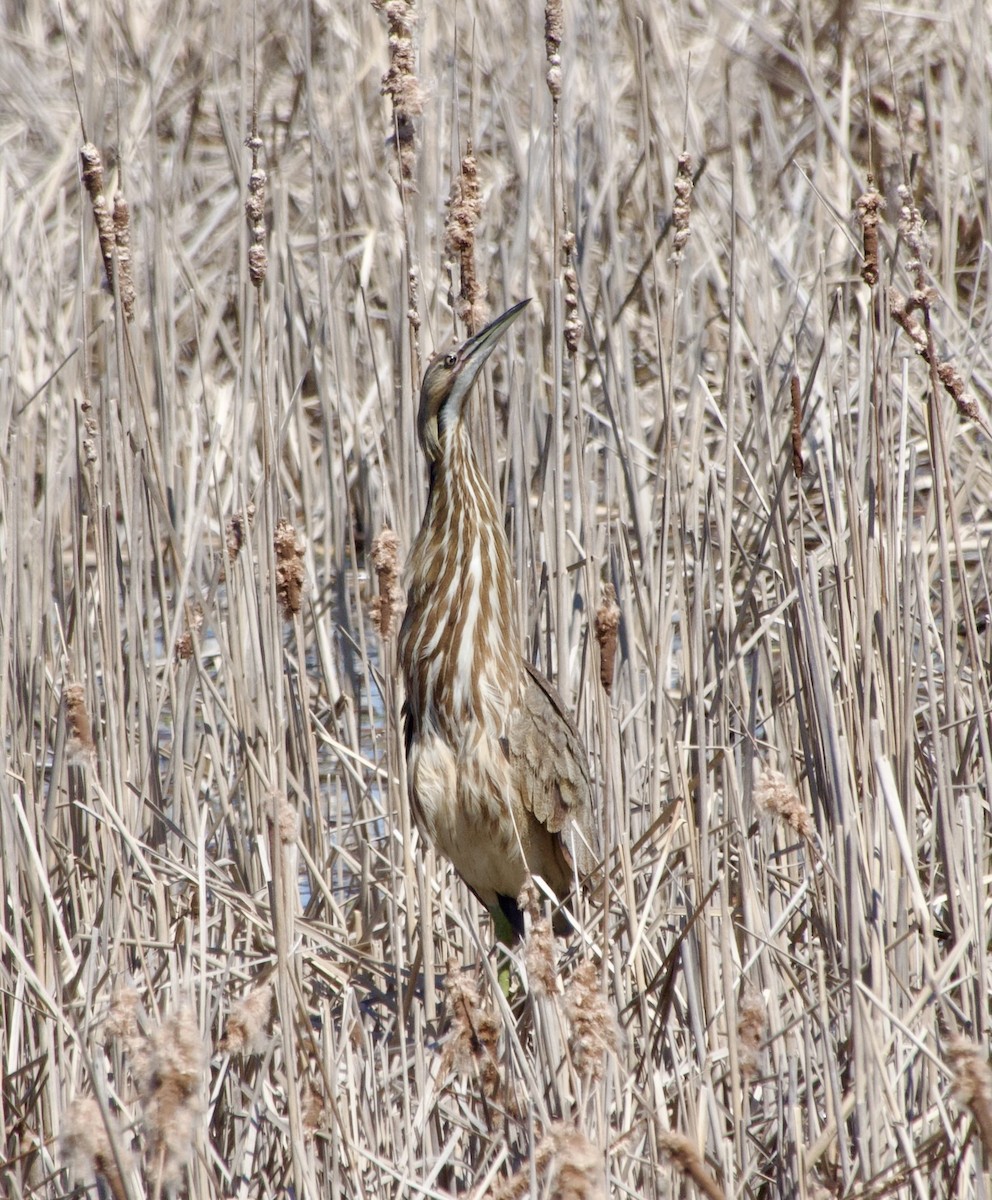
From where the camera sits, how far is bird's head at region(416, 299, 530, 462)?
2826 mm

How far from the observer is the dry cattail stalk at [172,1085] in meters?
1.52

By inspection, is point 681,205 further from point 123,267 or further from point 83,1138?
point 83,1138

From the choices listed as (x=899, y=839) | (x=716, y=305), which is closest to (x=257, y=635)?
(x=899, y=839)

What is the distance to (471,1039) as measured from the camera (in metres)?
2.23

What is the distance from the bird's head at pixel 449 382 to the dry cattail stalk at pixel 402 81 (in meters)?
0.50

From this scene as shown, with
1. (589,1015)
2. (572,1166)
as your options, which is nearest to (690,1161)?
(572,1166)

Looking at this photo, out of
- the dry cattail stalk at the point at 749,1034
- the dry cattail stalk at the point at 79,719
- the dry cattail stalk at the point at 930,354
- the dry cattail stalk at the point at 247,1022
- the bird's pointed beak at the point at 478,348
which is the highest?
the bird's pointed beak at the point at 478,348

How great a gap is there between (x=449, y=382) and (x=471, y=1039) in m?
1.18

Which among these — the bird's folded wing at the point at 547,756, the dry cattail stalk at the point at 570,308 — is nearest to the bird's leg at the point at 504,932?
the bird's folded wing at the point at 547,756

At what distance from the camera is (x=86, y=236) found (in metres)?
2.76

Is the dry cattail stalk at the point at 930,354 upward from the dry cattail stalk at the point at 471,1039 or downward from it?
upward

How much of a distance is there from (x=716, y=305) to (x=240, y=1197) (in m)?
3.26

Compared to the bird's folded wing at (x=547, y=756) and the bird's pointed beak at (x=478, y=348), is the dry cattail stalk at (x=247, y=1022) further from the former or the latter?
the bird's pointed beak at (x=478, y=348)

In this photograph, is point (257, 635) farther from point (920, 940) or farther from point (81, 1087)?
point (920, 940)
